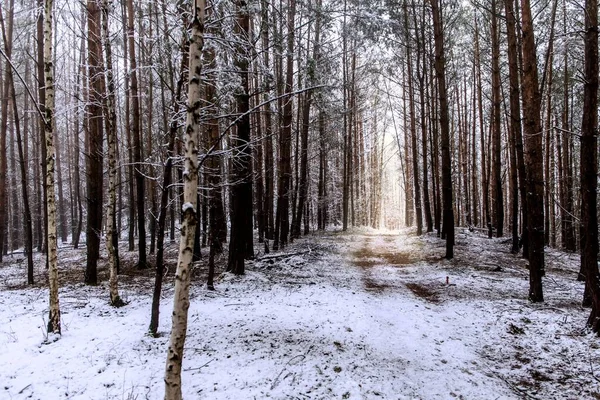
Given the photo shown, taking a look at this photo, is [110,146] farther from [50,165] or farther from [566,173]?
[566,173]

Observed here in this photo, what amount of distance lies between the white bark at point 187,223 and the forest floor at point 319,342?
1151 millimetres

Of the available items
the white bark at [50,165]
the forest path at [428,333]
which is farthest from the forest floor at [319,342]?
the white bark at [50,165]

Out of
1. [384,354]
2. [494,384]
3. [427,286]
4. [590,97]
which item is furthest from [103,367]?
[590,97]

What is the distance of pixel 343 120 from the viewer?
79.6 ft

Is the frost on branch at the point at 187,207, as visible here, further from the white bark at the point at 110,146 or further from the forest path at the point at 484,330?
the white bark at the point at 110,146

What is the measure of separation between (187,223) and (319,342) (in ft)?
11.7

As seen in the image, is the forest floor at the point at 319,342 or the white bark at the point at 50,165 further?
the white bark at the point at 50,165

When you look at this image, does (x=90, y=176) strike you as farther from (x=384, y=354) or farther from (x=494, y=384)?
(x=494, y=384)

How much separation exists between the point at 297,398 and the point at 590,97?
7104 mm

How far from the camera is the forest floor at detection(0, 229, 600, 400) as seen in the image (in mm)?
4859

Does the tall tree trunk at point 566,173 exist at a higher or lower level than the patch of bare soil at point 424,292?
higher

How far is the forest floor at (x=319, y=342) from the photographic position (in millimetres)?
4859

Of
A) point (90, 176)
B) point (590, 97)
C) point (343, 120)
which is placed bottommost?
point (90, 176)

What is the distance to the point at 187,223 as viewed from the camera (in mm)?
3828
